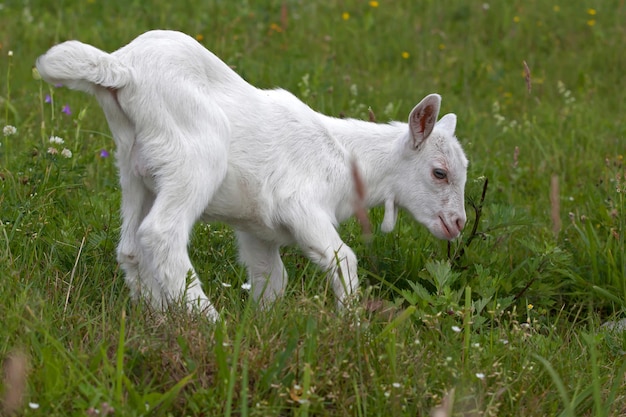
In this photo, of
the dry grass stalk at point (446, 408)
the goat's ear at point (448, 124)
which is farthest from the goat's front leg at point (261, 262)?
the dry grass stalk at point (446, 408)

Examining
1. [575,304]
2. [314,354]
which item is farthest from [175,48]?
[575,304]

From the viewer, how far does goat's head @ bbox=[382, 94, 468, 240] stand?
5.09 metres

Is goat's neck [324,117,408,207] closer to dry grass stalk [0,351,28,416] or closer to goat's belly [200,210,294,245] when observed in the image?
goat's belly [200,210,294,245]

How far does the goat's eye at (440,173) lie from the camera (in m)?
5.09

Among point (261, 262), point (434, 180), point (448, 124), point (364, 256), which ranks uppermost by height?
point (448, 124)

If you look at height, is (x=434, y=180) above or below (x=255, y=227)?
above

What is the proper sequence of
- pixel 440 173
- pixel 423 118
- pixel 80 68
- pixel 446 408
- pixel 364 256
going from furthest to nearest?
pixel 364 256 < pixel 440 173 < pixel 423 118 < pixel 80 68 < pixel 446 408

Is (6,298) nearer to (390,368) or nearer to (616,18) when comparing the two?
(390,368)

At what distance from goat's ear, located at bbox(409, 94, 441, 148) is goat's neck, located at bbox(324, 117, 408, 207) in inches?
6.6

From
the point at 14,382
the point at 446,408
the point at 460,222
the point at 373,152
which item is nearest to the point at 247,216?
the point at 373,152

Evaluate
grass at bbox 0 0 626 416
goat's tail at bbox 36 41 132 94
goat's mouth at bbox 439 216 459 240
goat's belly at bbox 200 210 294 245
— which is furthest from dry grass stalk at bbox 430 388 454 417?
goat's tail at bbox 36 41 132 94

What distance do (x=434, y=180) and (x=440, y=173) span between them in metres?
0.05

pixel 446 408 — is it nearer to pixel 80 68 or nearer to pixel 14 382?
pixel 14 382

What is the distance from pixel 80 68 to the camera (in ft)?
14.0
